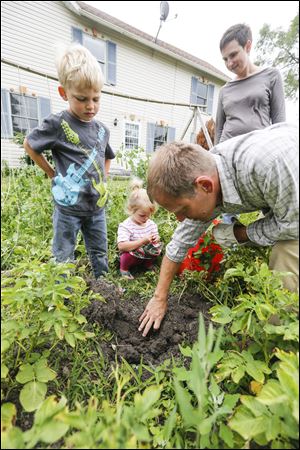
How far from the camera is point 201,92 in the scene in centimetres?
1307

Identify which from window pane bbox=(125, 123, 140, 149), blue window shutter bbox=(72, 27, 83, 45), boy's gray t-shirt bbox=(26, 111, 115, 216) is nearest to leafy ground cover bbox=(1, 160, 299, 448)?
boy's gray t-shirt bbox=(26, 111, 115, 216)

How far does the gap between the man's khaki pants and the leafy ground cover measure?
111 mm

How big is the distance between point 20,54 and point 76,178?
785 cm

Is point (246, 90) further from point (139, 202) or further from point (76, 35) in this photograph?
point (76, 35)

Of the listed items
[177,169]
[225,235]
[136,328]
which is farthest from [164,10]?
[136,328]

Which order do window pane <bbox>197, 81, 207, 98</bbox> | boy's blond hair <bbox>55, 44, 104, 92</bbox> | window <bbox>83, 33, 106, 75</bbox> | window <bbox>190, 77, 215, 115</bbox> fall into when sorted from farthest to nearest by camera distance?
window pane <bbox>197, 81, 207, 98</bbox>
window <bbox>190, 77, 215, 115</bbox>
window <bbox>83, 33, 106, 75</bbox>
boy's blond hair <bbox>55, 44, 104, 92</bbox>

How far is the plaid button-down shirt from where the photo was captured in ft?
3.68

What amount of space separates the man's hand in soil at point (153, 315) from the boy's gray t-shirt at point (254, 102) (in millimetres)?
1516

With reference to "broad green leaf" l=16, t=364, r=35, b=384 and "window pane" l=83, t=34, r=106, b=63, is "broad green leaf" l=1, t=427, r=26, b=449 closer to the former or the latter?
"broad green leaf" l=16, t=364, r=35, b=384

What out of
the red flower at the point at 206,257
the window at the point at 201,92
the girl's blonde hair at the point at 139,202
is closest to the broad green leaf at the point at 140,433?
the red flower at the point at 206,257

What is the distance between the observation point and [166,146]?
130cm

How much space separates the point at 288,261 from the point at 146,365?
30.5 inches

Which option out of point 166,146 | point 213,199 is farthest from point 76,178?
point 213,199

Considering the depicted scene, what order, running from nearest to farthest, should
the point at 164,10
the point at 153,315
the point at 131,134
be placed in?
1. the point at 164,10
2. the point at 153,315
3. the point at 131,134
